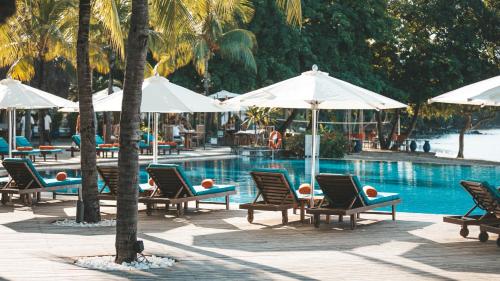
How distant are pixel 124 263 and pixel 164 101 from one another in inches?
211

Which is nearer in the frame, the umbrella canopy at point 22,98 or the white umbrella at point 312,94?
the white umbrella at point 312,94

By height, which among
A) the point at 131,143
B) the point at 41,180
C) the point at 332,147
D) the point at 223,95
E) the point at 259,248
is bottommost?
the point at 259,248

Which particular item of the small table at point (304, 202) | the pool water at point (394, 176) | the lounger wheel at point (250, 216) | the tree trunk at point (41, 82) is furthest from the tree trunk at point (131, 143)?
the tree trunk at point (41, 82)

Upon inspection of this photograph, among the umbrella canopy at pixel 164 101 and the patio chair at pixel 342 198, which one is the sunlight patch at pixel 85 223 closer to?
the umbrella canopy at pixel 164 101

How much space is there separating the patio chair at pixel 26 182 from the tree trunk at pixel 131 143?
5471 millimetres

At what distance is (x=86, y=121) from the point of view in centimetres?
1146

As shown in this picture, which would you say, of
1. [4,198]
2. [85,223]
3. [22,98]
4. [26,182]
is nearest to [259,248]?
[85,223]

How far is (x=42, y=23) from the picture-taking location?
29.8 meters

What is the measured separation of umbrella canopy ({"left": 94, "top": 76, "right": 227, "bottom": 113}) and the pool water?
3.77 meters

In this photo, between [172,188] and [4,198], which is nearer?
[172,188]

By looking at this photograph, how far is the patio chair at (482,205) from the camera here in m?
10.1

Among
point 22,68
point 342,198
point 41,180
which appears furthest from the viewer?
point 22,68

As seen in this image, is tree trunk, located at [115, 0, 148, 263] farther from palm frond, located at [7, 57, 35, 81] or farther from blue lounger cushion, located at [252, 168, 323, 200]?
palm frond, located at [7, 57, 35, 81]

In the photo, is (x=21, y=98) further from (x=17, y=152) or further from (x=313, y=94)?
(x=17, y=152)
